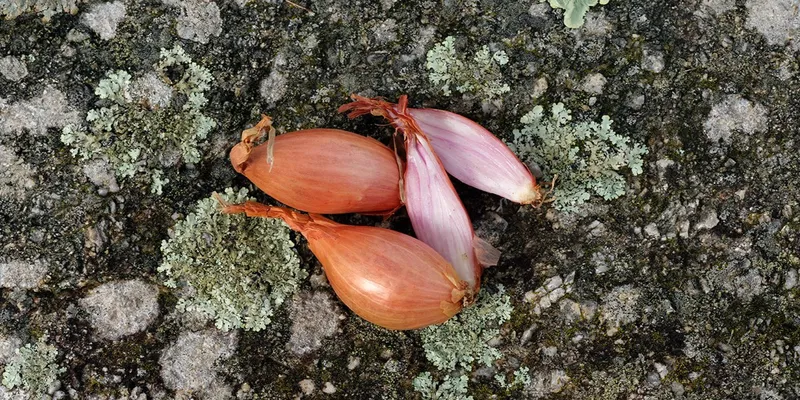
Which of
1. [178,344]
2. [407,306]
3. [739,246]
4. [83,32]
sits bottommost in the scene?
[178,344]

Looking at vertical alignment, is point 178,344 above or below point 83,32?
below

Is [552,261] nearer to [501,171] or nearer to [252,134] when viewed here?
[501,171]

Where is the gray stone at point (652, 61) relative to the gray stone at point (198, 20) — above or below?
above

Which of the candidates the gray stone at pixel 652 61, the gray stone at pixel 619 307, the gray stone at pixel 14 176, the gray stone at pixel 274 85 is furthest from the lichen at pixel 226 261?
the gray stone at pixel 652 61

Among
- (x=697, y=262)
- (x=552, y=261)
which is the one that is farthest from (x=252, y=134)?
(x=697, y=262)

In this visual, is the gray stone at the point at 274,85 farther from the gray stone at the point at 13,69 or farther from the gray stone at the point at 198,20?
the gray stone at the point at 13,69

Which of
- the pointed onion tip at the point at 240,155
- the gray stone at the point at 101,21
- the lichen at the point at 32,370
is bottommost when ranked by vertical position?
the lichen at the point at 32,370

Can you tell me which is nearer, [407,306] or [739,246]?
[407,306]
